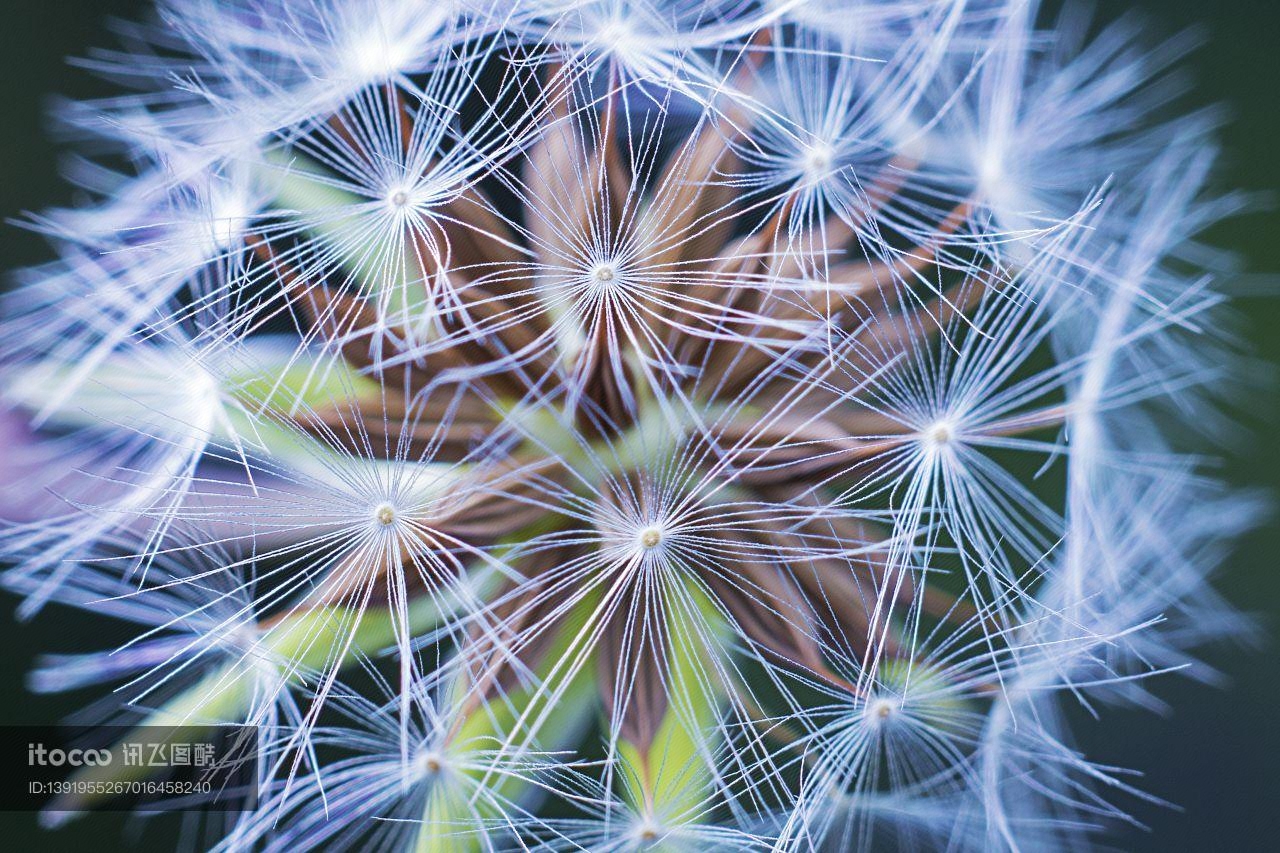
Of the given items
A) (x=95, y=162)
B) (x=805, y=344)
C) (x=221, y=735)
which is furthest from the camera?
(x=95, y=162)

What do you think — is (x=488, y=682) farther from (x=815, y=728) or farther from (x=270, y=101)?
(x=270, y=101)

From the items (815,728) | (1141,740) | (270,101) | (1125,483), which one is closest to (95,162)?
(270,101)

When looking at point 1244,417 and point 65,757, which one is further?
point 1244,417
